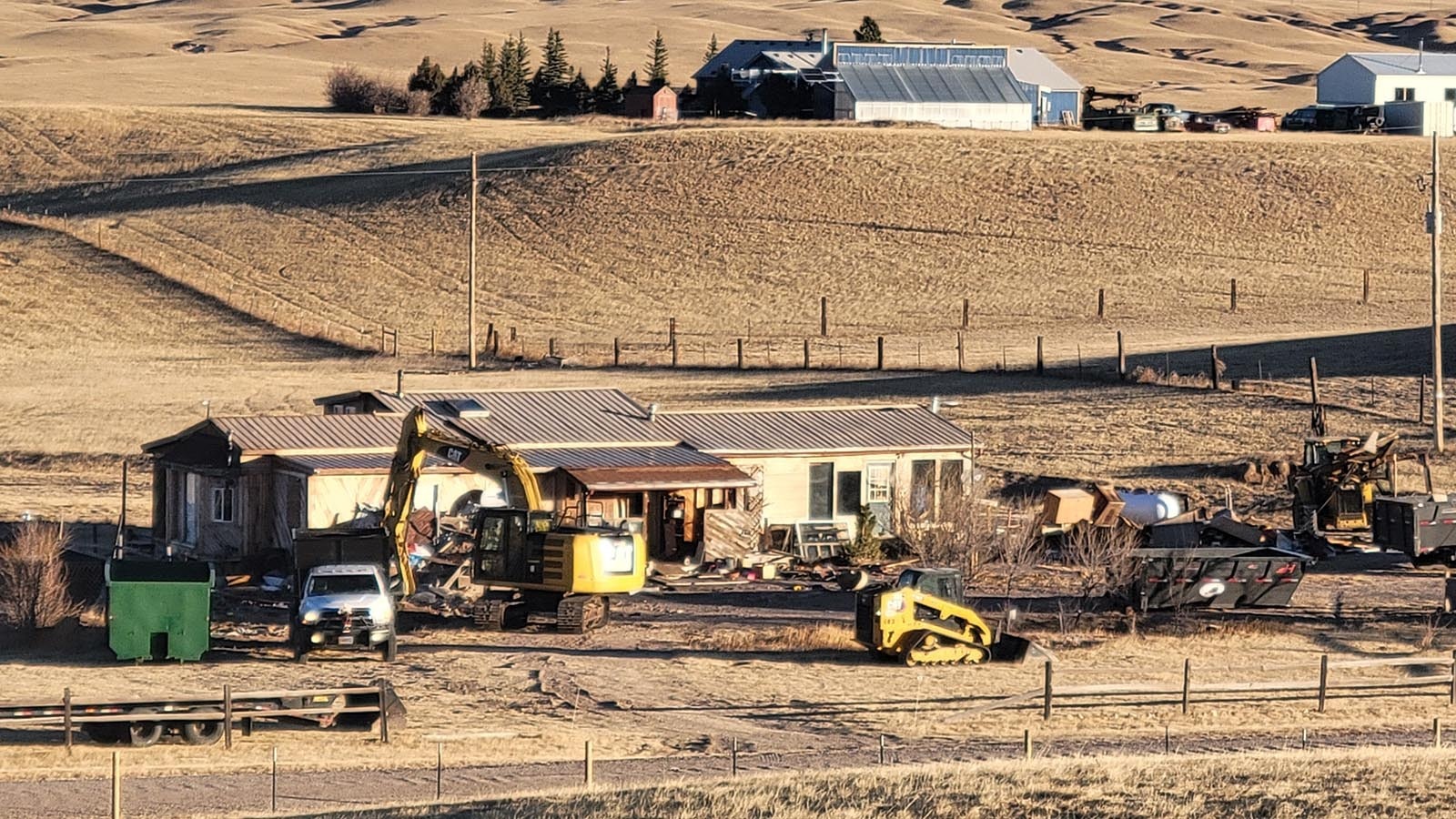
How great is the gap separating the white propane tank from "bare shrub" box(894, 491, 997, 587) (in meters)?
3.20

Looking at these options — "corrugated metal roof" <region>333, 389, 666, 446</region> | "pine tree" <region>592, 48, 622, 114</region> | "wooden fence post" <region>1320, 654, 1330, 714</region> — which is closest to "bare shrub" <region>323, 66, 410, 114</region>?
"pine tree" <region>592, 48, 622, 114</region>

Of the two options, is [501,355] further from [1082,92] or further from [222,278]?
[1082,92]

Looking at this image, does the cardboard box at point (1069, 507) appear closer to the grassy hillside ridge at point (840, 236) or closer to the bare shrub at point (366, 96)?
the grassy hillside ridge at point (840, 236)

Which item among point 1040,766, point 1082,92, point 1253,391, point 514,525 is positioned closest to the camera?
point 1040,766

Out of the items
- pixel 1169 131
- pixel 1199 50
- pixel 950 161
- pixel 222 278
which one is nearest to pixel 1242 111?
pixel 1169 131

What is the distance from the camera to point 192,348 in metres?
68.0

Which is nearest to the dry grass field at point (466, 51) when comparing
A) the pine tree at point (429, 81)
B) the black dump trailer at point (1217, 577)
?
the pine tree at point (429, 81)

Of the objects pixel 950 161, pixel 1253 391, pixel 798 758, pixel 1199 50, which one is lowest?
pixel 798 758

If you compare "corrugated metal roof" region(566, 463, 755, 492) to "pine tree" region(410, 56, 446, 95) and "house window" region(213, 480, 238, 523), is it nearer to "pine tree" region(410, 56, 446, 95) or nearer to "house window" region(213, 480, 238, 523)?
"house window" region(213, 480, 238, 523)

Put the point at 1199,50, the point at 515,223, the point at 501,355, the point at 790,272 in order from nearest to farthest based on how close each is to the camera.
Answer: the point at 501,355
the point at 790,272
the point at 515,223
the point at 1199,50

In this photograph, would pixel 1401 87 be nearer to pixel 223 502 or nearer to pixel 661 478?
pixel 661 478

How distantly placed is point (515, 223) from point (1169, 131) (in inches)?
1203

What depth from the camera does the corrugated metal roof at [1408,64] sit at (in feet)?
355

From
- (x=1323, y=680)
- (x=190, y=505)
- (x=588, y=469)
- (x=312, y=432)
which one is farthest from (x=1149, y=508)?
(x=190, y=505)
